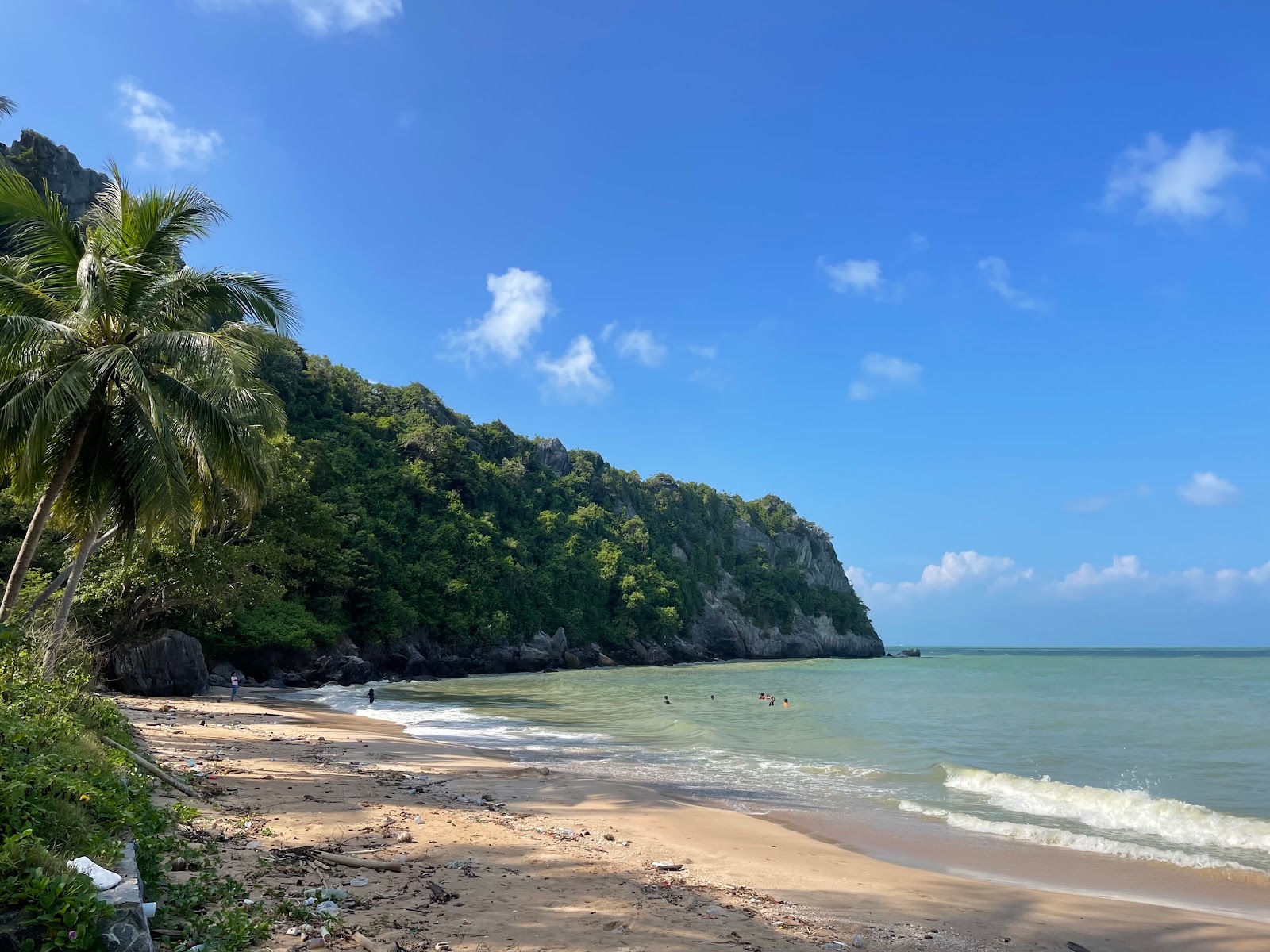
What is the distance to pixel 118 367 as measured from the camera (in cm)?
960

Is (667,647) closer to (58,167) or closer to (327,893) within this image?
(58,167)

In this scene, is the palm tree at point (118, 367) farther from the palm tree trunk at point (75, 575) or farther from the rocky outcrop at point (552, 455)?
the rocky outcrop at point (552, 455)

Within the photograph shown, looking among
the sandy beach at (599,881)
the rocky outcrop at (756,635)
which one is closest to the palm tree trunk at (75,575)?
the sandy beach at (599,881)

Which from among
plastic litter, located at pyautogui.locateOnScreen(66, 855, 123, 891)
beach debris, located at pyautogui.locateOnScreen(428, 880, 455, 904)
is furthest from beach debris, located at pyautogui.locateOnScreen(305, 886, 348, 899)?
plastic litter, located at pyautogui.locateOnScreen(66, 855, 123, 891)

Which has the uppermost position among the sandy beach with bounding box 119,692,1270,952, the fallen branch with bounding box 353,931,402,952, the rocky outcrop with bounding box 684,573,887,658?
the fallen branch with bounding box 353,931,402,952

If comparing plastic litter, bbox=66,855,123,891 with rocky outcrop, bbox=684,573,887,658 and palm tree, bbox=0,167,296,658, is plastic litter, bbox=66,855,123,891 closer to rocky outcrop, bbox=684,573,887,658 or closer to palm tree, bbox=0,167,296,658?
palm tree, bbox=0,167,296,658

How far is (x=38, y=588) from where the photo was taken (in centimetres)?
1947

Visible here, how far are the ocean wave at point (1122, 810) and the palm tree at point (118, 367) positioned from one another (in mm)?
13715

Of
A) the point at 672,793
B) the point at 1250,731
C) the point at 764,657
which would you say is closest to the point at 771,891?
the point at 672,793

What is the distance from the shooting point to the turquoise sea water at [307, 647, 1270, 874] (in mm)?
10727

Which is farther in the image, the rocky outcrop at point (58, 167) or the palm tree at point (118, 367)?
the rocky outcrop at point (58, 167)

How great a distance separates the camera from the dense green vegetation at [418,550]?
80.2 ft

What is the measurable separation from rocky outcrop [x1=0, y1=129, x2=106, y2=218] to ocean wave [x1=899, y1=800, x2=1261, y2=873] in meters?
49.3

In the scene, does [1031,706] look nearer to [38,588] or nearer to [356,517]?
[38,588]
